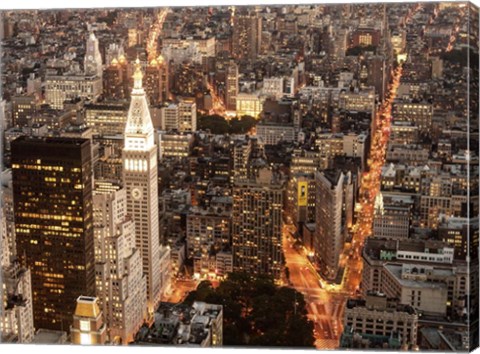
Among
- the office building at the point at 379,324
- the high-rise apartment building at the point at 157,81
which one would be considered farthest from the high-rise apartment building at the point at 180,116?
the office building at the point at 379,324

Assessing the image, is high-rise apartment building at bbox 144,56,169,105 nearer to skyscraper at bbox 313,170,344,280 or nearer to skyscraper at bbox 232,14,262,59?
skyscraper at bbox 232,14,262,59

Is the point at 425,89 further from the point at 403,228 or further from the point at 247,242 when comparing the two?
the point at 247,242

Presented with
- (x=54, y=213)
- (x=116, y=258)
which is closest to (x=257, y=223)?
(x=116, y=258)

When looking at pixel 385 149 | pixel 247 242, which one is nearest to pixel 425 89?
pixel 385 149

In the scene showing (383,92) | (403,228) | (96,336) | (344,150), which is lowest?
(96,336)

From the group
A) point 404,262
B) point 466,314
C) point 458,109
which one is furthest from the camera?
point 404,262

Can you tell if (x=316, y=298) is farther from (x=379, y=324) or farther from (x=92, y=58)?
(x=92, y=58)

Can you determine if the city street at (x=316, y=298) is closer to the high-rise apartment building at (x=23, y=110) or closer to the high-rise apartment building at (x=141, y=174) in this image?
the high-rise apartment building at (x=141, y=174)
